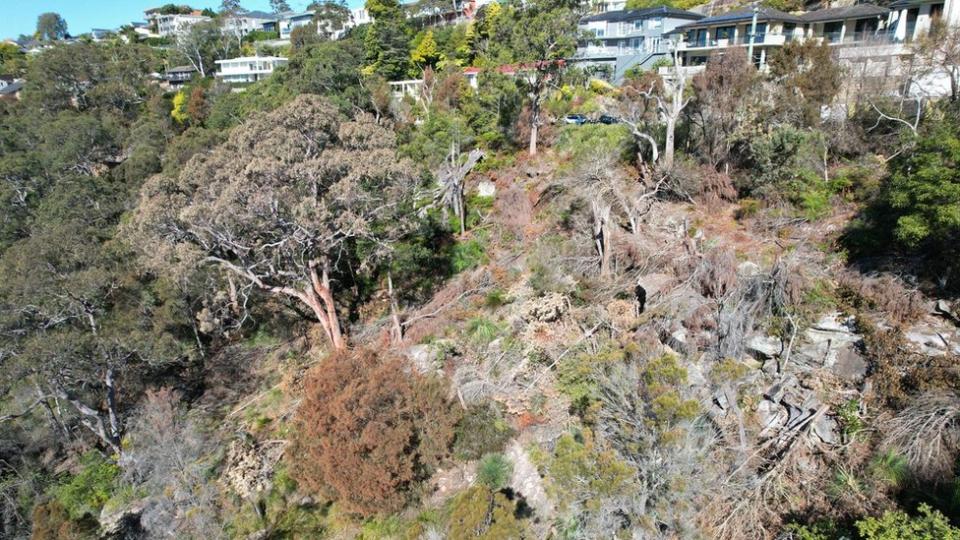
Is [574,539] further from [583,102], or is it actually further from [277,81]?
[277,81]

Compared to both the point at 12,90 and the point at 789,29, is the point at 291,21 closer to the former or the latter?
the point at 12,90

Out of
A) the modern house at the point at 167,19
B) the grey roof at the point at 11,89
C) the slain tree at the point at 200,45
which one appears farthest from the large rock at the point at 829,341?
the modern house at the point at 167,19

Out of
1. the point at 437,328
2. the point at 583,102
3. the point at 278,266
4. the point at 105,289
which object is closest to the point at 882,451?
the point at 437,328

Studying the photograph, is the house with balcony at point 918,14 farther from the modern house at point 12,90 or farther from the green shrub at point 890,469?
the modern house at point 12,90

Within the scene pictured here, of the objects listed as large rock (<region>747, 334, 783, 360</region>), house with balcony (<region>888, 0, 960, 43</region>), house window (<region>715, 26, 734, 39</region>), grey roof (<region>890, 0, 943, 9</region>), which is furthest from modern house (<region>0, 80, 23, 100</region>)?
house with balcony (<region>888, 0, 960, 43</region>)

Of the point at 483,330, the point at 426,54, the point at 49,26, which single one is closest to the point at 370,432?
the point at 483,330

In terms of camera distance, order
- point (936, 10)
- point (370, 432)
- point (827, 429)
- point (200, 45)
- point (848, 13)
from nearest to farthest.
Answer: point (827, 429) < point (370, 432) < point (936, 10) < point (848, 13) < point (200, 45)

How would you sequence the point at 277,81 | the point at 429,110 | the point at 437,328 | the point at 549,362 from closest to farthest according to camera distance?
the point at 549,362 < the point at 437,328 < the point at 429,110 < the point at 277,81
